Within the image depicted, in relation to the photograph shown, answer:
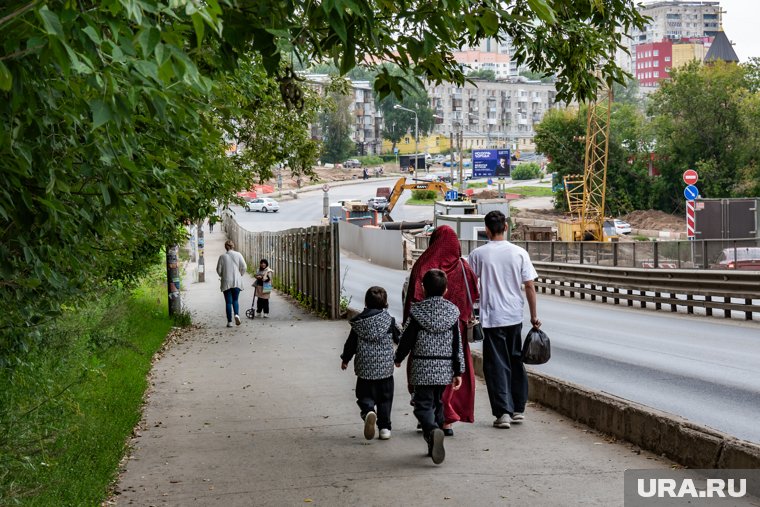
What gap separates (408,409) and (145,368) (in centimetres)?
515

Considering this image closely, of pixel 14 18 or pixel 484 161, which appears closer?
pixel 14 18

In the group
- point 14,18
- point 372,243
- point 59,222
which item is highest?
point 14,18

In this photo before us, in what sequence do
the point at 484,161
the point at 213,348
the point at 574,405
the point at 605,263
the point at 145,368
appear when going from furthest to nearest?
the point at 484,161, the point at 605,263, the point at 213,348, the point at 145,368, the point at 574,405

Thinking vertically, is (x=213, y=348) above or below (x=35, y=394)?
below

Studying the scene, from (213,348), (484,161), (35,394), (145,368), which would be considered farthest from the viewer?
(484,161)

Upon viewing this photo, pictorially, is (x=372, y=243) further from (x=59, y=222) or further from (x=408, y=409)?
(x=59, y=222)

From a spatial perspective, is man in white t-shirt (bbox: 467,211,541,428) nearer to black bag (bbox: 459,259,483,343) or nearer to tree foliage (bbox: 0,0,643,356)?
black bag (bbox: 459,259,483,343)

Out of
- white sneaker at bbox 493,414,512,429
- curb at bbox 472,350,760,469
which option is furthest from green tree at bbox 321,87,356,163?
white sneaker at bbox 493,414,512,429

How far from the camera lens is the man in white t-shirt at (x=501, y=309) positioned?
30.3ft

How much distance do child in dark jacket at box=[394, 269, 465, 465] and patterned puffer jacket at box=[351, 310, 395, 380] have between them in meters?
0.50

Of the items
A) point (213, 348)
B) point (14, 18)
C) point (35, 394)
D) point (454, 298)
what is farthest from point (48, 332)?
→ point (213, 348)

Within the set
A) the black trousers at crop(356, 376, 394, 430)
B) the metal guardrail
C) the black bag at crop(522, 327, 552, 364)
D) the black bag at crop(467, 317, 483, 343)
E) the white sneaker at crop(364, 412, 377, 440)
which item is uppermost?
the black bag at crop(467, 317, 483, 343)

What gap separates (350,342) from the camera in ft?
28.8

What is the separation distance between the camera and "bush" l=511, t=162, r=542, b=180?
148500 millimetres
